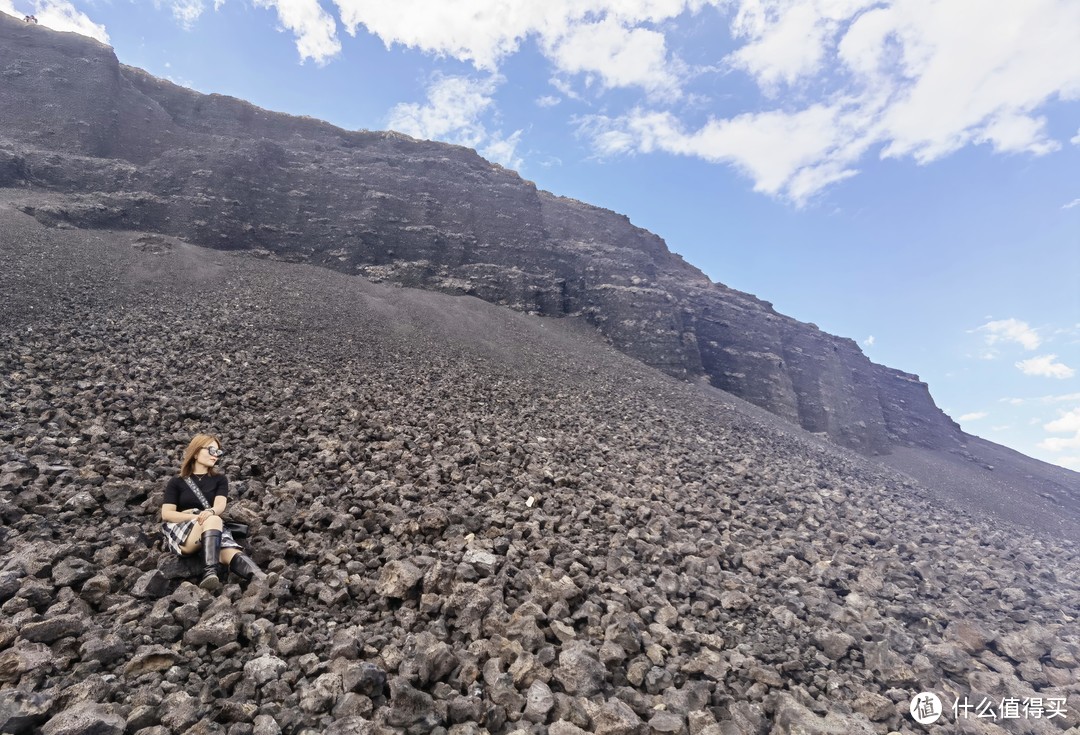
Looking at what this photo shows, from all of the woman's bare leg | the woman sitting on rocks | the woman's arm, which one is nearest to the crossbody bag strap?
the woman sitting on rocks

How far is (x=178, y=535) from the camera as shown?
4.97 metres

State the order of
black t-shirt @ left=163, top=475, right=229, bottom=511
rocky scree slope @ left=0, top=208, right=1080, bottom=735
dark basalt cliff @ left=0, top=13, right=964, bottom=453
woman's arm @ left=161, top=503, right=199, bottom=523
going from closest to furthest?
rocky scree slope @ left=0, top=208, right=1080, bottom=735
woman's arm @ left=161, top=503, right=199, bottom=523
black t-shirt @ left=163, top=475, right=229, bottom=511
dark basalt cliff @ left=0, top=13, right=964, bottom=453

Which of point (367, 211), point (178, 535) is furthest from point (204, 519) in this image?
point (367, 211)

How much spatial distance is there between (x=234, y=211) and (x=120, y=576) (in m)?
30.7

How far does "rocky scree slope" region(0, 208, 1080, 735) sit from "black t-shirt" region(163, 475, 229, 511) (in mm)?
419

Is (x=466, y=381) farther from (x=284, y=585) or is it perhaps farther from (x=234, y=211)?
(x=234, y=211)

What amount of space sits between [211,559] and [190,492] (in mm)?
970

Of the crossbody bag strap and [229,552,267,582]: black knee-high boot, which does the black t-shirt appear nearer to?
the crossbody bag strap

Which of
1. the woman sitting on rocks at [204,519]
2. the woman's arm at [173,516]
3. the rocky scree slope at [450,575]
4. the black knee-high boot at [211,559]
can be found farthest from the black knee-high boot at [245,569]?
the woman's arm at [173,516]

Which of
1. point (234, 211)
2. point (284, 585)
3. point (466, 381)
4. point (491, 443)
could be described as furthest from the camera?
Result: point (234, 211)

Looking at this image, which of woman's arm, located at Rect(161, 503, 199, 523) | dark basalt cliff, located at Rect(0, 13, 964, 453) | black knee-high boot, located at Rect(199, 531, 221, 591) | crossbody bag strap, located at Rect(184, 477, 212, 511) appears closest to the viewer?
black knee-high boot, located at Rect(199, 531, 221, 591)

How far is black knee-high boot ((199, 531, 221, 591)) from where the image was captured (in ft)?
15.3

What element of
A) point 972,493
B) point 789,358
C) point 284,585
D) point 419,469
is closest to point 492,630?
point 284,585

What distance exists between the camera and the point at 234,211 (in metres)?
29.5
